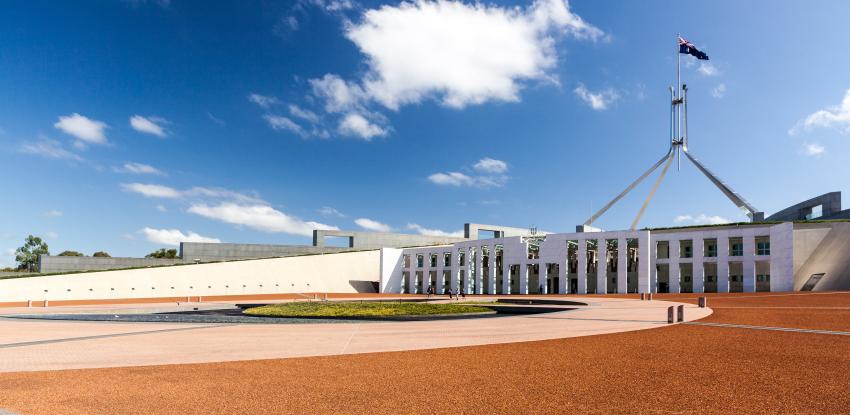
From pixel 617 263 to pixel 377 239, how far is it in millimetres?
45151

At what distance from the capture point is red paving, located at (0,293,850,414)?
7.89m

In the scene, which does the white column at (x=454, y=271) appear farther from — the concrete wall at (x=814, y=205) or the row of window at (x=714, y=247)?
the concrete wall at (x=814, y=205)

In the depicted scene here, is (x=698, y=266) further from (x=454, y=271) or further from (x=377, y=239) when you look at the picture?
(x=377, y=239)

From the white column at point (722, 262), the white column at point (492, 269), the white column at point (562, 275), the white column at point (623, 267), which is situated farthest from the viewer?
the white column at point (492, 269)

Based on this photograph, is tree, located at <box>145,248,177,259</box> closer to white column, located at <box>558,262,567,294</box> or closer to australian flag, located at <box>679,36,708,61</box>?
white column, located at <box>558,262,567,294</box>

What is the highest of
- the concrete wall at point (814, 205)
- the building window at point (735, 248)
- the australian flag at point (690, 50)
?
the australian flag at point (690, 50)

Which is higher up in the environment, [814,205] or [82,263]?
[814,205]

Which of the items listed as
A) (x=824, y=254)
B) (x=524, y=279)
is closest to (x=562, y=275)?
(x=524, y=279)

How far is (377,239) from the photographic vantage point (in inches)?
3745

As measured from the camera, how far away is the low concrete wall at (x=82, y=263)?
6800 centimetres

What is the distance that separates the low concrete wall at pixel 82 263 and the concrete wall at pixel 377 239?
2468 cm

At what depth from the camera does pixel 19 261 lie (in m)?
85.0

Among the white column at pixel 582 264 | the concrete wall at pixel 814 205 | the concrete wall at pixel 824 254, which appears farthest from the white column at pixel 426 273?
the concrete wall at pixel 814 205

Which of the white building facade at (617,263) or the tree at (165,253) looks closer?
the white building facade at (617,263)
